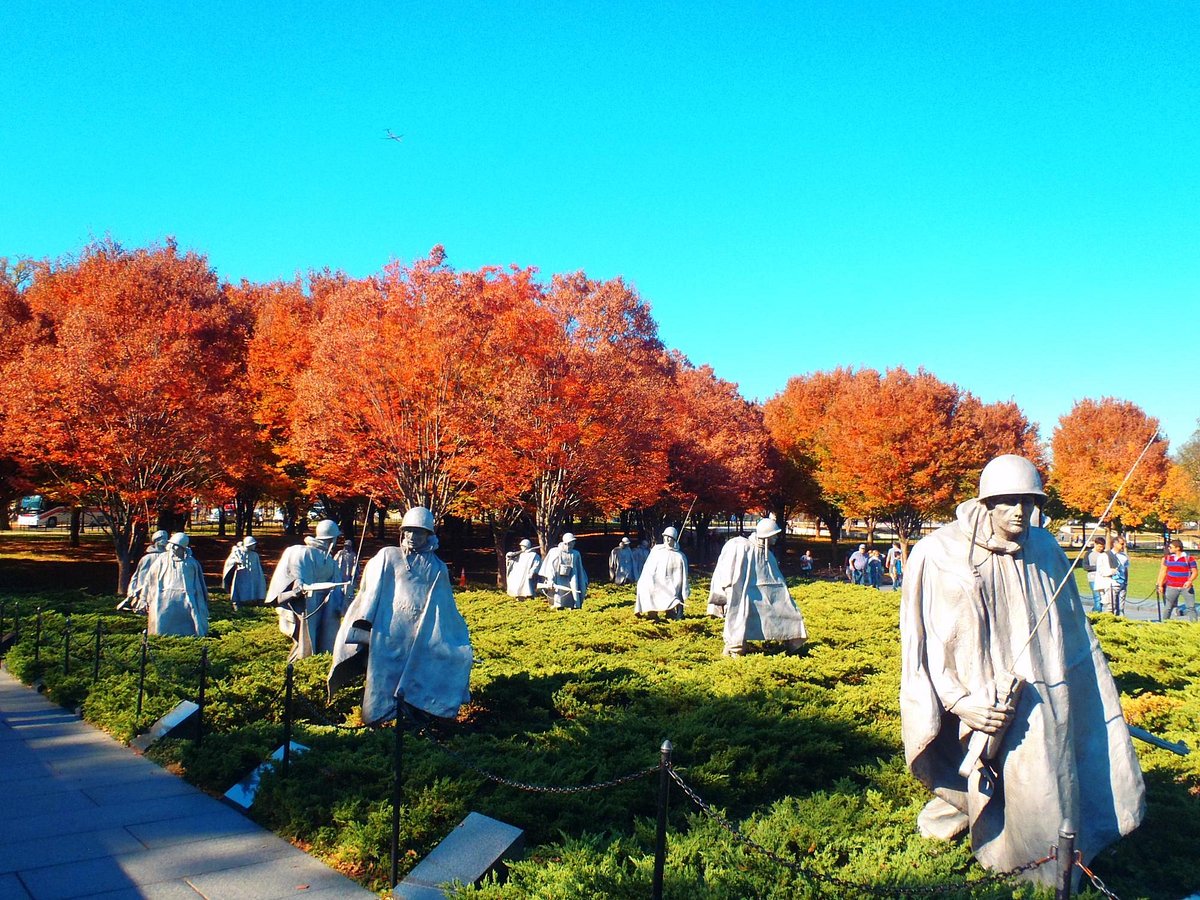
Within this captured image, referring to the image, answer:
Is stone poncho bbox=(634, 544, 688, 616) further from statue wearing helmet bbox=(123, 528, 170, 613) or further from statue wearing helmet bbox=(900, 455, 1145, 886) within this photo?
statue wearing helmet bbox=(900, 455, 1145, 886)

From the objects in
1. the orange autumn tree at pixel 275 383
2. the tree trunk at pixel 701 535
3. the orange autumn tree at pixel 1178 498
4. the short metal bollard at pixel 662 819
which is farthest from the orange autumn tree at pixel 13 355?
the orange autumn tree at pixel 1178 498

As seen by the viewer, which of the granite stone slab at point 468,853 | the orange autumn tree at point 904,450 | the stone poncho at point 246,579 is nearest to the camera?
the granite stone slab at point 468,853

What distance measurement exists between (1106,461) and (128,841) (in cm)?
5590

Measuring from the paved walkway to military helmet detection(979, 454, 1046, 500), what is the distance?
4392mm

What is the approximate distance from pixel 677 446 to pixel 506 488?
13656 mm

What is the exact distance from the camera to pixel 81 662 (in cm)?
1217

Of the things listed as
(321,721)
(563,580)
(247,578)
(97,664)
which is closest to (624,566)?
(563,580)

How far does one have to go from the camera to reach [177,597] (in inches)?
564

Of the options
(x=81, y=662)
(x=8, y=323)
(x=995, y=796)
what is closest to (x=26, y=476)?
(x=8, y=323)

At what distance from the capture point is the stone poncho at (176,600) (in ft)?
46.8

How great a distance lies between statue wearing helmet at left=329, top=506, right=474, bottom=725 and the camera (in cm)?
820

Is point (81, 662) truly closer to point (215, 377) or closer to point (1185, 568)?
point (215, 377)

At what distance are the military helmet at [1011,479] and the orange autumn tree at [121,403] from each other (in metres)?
22.6

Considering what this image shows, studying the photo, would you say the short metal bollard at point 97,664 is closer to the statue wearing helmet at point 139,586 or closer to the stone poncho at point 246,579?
the statue wearing helmet at point 139,586
